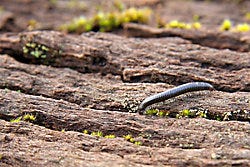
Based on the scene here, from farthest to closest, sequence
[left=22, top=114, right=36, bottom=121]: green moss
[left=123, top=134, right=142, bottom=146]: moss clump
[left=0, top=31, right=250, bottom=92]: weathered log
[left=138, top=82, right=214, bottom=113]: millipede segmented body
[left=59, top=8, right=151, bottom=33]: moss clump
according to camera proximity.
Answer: [left=59, top=8, right=151, bottom=33]: moss clump
[left=0, top=31, right=250, bottom=92]: weathered log
[left=138, top=82, right=214, bottom=113]: millipede segmented body
[left=22, top=114, right=36, bottom=121]: green moss
[left=123, top=134, right=142, bottom=146]: moss clump

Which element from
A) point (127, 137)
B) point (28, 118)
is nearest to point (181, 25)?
point (127, 137)

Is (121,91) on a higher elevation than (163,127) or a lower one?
higher

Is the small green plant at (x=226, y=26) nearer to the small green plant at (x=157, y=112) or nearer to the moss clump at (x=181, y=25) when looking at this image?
the moss clump at (x=181, y=25)

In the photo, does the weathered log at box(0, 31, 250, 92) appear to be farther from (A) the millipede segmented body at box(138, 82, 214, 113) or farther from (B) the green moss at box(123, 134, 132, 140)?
(B) the green moss at box(123, 134, 132, 140)

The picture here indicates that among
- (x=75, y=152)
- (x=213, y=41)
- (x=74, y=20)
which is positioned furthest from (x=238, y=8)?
(x=75, y=152)

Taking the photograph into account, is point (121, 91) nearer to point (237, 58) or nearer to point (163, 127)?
point (163, 127)

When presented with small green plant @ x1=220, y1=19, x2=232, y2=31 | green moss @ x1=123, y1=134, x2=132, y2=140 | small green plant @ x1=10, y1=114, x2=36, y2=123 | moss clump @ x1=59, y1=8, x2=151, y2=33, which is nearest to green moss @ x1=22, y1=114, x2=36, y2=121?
small green plant @ x1=10, y1=114, x2=36, y2=123

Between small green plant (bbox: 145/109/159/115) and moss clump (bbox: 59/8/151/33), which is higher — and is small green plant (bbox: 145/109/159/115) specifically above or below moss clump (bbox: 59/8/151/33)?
below
